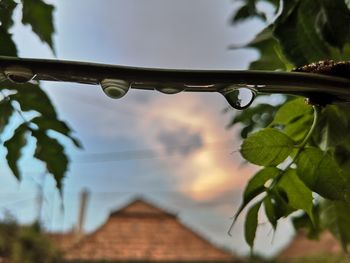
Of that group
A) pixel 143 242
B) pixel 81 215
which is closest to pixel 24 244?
pixel 81 215

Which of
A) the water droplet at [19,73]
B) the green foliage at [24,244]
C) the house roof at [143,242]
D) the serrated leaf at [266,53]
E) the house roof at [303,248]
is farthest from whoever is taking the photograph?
the house roof at [143,242]

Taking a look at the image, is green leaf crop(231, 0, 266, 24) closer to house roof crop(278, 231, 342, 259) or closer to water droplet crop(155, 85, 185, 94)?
water droplet crop(155, 85, 185, 94)

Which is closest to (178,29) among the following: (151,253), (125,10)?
(125,10)

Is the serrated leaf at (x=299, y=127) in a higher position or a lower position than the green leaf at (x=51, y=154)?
lower

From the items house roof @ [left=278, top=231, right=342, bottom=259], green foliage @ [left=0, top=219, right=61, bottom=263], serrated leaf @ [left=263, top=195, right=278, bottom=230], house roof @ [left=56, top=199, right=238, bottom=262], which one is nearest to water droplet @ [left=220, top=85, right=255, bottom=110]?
serrated leaf @ [left=263, top=195, right=278, bottom=230]

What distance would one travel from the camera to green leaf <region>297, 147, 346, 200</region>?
1.00ft

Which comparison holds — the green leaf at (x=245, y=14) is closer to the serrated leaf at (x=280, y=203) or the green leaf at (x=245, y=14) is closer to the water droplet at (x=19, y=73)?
the serrated leaf at (x=280, y=203)

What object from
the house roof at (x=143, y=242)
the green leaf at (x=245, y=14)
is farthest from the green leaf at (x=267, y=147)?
the house roof at (x=143, y=242)

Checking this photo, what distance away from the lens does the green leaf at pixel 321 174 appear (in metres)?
0.30

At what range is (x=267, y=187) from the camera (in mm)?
354

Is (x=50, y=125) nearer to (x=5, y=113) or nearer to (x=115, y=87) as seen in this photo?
(x=5, y=113)

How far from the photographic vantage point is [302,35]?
0.39 metres

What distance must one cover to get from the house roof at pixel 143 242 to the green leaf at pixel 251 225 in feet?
14.3

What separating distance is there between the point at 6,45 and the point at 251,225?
7.2 inches
